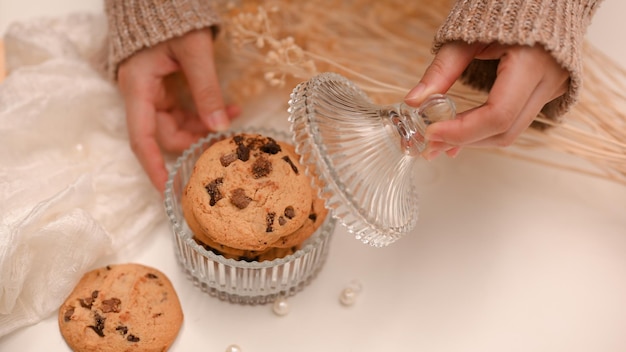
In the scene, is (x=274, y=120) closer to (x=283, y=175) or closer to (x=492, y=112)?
(x=283, y=175)

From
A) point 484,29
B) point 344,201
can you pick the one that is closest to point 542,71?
point 484,29

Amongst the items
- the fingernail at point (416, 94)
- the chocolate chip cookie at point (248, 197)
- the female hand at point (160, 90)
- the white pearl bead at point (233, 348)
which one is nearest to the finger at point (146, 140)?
the female hand at point (160, 90)

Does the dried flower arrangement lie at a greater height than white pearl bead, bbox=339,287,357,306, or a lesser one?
greater

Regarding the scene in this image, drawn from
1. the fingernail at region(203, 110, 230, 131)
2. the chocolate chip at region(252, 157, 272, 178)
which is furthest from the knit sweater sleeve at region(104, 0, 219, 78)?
the chocolate chip at region(252, 157, 272, 178)

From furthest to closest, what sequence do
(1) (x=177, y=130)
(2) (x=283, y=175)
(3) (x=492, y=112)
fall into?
1. (1) (x=177, y=130)
2. (2) (x=283, y=175)
3. (3) (x=492, y=112)

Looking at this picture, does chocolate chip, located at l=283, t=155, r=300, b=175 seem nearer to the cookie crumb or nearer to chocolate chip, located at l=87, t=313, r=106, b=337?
the cookie crumb
